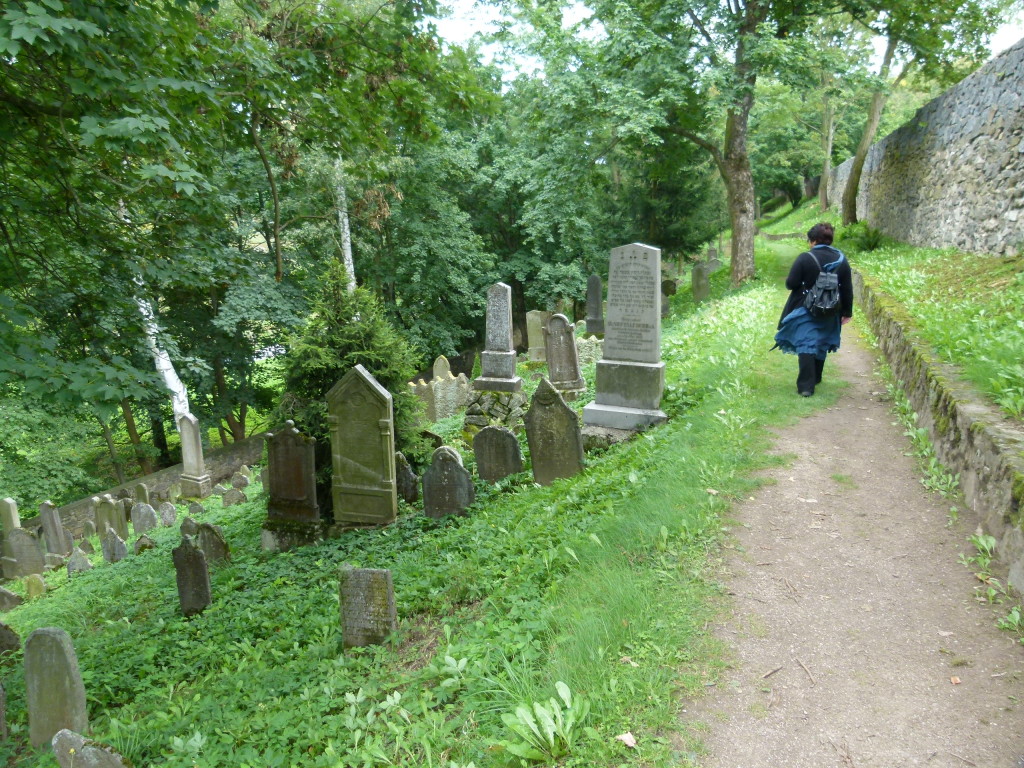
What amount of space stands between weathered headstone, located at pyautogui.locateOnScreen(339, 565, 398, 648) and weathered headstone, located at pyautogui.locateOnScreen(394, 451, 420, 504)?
120 inches

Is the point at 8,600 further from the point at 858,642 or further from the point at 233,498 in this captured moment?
the point at 858,642

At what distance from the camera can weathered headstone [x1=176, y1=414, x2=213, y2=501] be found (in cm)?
1245

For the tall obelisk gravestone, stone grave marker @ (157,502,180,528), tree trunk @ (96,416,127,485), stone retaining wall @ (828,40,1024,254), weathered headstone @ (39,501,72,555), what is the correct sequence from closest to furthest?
the tall obelisk gravestone < stone retaining wall @ (828,40,1024,254) < weathered headstone @ (39,501,72,555) < stone grave marker @ (157,502,180,528) < tree trunk @ (96,416,127,485)

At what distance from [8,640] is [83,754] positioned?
12.2ft

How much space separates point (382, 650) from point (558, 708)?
1889 millimetres

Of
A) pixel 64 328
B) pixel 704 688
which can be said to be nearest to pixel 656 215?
pixel 64 328

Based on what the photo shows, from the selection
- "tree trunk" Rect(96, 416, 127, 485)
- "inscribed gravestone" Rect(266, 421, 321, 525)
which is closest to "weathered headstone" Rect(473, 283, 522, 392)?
"inscribed gravestone" Rect(266, 421, 321, 525)

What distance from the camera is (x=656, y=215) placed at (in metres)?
22.0

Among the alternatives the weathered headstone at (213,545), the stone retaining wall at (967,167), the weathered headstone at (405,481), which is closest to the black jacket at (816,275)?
the stone retaining wall at (967,167)

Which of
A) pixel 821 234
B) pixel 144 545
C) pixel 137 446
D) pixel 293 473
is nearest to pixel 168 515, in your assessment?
pixel 144 545

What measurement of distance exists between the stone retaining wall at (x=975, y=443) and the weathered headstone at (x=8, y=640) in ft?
26.2

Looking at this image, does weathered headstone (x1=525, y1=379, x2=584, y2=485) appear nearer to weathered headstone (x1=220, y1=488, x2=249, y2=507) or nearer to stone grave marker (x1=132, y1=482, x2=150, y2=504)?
weathered headstone (x1=220, y1=488, x2=249, y2=507)

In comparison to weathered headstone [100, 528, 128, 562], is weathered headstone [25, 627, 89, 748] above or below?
above

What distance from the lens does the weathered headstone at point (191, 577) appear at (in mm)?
5629
